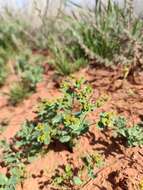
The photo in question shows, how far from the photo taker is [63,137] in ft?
8.28

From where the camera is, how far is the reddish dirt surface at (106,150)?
2.34 m

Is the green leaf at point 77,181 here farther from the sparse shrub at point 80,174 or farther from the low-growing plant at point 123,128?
the low-growing plant at point 123,128

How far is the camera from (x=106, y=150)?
2521 millimetres

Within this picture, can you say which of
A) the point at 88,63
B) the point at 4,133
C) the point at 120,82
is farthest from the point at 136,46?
the point at 4,133

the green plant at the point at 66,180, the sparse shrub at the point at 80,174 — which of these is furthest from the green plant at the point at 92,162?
the green plant at the point at 66,180

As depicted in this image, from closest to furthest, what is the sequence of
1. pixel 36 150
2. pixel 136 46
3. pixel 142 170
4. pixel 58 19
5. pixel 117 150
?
pixel 142 170, pixel 117 150, pixel 36 150, pixel 136 46, pixel 58 19

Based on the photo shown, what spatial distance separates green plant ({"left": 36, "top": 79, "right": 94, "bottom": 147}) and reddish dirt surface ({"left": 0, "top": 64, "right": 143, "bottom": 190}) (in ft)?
0.34

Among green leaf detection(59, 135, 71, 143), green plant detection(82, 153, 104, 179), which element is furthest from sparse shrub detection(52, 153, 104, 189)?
green leaf detection(59, 135, 71, 143)

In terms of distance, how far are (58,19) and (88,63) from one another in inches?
27.8

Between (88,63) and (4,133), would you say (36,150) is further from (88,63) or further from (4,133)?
(88,63)

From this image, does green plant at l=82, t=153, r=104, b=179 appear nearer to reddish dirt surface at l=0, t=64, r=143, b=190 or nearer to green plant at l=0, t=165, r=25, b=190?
reddish dirt surface at l=0, t=64, r=143, b=190

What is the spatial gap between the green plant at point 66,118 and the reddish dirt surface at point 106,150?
105mm

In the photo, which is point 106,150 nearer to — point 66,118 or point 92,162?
point 92,162

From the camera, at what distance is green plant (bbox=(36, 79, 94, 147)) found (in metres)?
2.47
